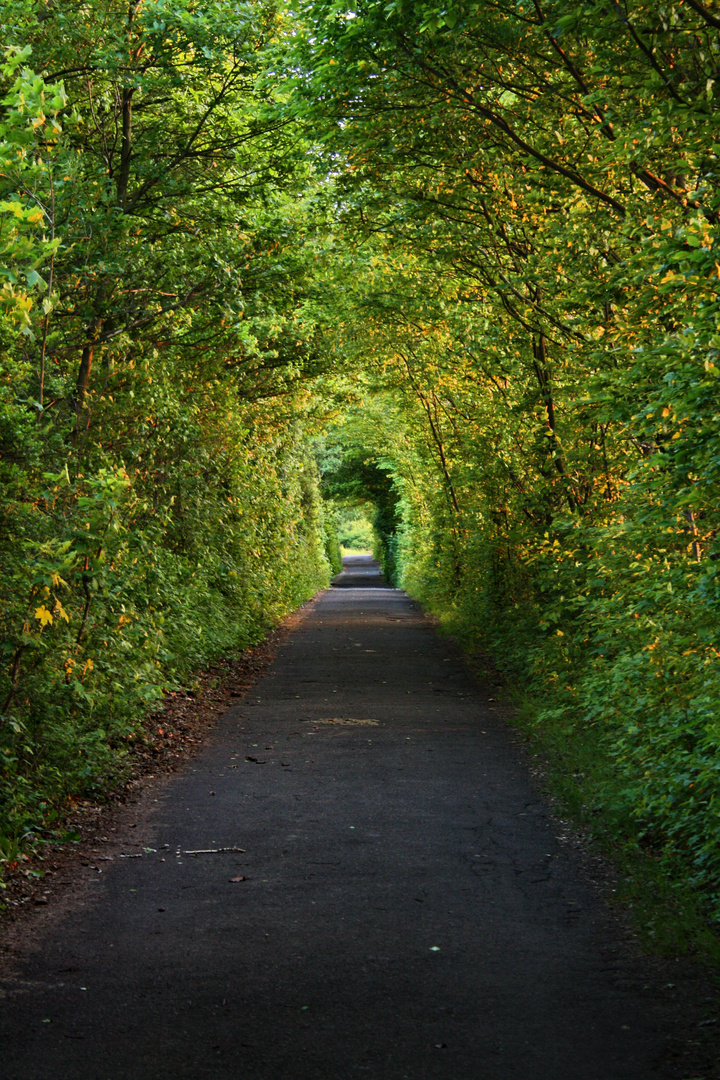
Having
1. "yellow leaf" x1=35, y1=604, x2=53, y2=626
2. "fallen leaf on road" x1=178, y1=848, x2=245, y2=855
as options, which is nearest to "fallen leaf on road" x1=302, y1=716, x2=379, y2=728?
"fallen leaf on road" x1=178, y1=848, x2=245, y2=855

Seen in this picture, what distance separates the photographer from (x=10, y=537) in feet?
23.2

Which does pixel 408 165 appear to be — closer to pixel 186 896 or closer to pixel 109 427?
pixel 109 427

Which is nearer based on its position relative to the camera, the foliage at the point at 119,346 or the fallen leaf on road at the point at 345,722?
the foliage at the point at 119,346

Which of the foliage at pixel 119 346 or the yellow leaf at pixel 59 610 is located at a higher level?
the foliage at pixel 119 346

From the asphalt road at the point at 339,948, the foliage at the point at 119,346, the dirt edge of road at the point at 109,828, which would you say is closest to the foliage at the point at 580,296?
the asphalt road at the point at 339,948

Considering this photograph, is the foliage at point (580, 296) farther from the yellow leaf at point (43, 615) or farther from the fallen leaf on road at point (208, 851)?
the yellow leaf at point (43, 615)

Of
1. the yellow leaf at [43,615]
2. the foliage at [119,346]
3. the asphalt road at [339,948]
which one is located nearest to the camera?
the asphalt road at [339,948]

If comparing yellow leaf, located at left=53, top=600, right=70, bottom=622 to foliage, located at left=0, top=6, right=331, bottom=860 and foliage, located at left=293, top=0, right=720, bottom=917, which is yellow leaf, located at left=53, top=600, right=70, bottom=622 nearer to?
foliage, located at left=0, top=6, right=331, bottom=860


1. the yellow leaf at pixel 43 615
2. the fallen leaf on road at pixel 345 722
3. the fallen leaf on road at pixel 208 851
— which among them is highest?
the yellow leaf at pixel 43 615

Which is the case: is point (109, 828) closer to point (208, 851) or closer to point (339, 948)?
point (208, 851)

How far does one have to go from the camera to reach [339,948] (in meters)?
5.26

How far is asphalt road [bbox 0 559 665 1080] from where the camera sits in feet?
13.6

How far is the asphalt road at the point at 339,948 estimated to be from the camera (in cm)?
414

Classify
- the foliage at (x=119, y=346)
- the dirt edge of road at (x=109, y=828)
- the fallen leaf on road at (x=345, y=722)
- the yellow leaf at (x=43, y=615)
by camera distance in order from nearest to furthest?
the dirt edge of road at (x=109, y=828) < the yellow leaf at (x=43, y=615) < the foliage at (x=119, y=346) < the fallen leaf on road at (x=345, y=722)
